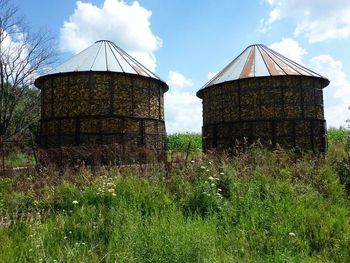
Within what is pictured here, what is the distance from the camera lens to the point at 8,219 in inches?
231

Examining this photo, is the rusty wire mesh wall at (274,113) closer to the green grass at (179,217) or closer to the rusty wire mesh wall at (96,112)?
the rusty wire mesh wall at (96,112)

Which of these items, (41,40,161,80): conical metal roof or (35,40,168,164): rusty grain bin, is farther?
(41,40,161,80): conical metal roof

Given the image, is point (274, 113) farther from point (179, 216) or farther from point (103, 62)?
point (179, 216)

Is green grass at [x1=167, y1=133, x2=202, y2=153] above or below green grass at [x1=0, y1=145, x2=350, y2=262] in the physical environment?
above

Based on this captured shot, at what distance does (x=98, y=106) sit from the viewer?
50.2 ft

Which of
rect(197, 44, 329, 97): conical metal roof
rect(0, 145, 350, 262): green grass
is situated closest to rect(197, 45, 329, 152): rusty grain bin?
rect(197, 44, 329, 97): conical metal roof

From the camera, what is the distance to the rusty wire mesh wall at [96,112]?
15.2 m

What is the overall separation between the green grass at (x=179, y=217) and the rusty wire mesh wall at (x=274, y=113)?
719 cm

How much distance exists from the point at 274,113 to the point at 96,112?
7800 mm

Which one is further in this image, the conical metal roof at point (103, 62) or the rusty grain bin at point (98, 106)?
the conical metal roof at point (103, 62)

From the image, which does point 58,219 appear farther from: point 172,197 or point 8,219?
point 172,197

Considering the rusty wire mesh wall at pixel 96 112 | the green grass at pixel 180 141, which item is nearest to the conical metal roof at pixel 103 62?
the rusty wire mesh wall at pixel 96 112

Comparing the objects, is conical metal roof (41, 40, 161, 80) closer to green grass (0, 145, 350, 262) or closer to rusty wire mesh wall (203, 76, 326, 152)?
rusty wire mesh wall (203, 76, 326, 152)

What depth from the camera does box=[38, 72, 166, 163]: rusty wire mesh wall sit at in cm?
1524
